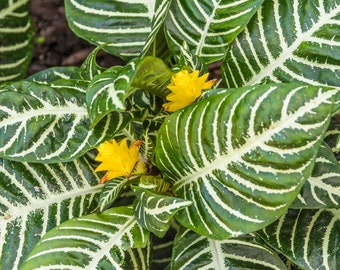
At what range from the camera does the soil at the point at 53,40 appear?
192 cm

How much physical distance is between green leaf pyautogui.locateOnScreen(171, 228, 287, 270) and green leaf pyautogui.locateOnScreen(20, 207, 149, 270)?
8 centimetres

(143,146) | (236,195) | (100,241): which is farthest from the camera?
(143,146)

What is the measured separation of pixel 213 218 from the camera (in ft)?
3.36

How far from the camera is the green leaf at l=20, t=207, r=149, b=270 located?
1040 millimetres

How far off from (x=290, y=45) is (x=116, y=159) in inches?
14.8

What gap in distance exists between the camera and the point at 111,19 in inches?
49.0

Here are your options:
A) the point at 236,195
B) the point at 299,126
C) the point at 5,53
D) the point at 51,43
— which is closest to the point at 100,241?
the point at 236,195

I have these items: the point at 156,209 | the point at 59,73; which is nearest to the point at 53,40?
the point at 59,73

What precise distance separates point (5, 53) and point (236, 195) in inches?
30.6

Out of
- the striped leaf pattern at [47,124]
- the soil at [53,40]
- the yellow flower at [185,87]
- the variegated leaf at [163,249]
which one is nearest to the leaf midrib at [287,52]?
the yellow flower at [185,87]

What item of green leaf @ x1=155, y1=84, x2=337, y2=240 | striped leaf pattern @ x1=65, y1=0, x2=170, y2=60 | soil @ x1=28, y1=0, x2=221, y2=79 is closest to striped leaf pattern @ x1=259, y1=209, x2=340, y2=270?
green leaf @ x1=155, y1=84, x2=337, y2=240

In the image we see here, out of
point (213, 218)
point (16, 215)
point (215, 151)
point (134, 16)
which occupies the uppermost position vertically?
point (134, 16)

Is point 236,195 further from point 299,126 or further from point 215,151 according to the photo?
point 299,126

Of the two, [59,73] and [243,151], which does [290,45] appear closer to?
[243,151]
